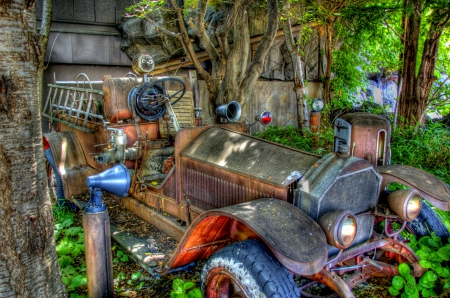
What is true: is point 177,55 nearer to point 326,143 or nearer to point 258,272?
point 326,143

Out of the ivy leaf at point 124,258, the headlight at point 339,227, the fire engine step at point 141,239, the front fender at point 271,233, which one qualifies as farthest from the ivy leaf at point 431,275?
the ivy leaf at point 124,258

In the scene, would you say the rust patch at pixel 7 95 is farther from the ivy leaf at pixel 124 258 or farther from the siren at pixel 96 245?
the ivy leaf at pixel 124 258

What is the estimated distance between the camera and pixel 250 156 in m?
3.17

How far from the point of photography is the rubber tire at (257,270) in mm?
2203

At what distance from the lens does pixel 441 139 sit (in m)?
6.81

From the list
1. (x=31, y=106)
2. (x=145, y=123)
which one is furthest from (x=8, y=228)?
(x=145, y=123)

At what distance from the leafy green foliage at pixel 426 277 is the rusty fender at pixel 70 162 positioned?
3860mm

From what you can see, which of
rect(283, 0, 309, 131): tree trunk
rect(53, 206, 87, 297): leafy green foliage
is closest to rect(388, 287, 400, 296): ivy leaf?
rect(53, 206, 87, 297): leafy green foliage

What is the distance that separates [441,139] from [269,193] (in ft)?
17.8

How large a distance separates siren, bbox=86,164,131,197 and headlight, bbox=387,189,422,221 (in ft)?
7.27

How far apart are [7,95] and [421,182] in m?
3.11

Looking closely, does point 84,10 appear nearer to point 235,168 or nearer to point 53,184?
point 53,184

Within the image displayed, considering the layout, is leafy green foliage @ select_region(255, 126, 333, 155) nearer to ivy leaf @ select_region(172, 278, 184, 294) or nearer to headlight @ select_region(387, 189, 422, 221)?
headlight @ select_region(387, 189, 422, 221)

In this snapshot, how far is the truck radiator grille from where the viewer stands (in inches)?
120
